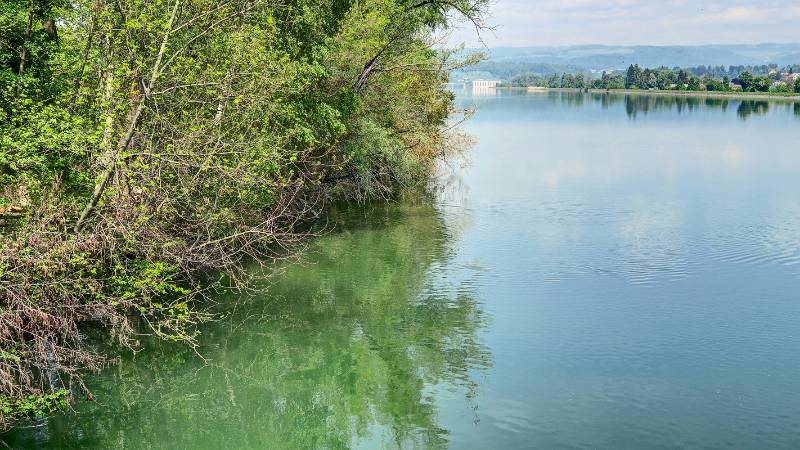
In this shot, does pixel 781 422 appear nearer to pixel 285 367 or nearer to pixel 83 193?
pixel 285 367

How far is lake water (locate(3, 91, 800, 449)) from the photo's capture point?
14.8 m

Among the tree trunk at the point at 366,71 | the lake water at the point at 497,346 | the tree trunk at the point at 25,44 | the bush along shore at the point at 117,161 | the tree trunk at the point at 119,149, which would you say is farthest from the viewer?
the tree trunk at the point at 366,71

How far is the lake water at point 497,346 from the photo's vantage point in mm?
14789

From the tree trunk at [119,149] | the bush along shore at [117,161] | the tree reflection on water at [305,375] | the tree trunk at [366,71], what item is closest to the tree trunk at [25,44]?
the bush along shore at [117,161]

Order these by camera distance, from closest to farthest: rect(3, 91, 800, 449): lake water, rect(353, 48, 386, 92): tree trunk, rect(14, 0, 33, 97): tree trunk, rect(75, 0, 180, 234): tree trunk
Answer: rect(3, 91, 800, 449): lake water
rect(75, 0, 180, 234): tree trunk
rect(14, 0, 33, 97): tree trunk
rect(353, 48, 386, 92): tree trunk

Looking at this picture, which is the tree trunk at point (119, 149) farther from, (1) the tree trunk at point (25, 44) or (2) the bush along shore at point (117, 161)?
(1) the tree trunk at point (25, 44)

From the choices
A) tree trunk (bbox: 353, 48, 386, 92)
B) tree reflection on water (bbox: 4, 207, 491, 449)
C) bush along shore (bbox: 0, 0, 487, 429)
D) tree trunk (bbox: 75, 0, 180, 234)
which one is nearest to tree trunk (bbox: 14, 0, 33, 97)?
bush along shore (bbox: 0, 0, 487, 429)

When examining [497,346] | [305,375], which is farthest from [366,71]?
[305,375]

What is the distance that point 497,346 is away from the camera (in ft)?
62.1

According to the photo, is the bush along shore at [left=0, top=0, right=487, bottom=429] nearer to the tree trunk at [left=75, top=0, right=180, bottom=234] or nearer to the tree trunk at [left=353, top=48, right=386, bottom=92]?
the tree trunk at [left=75, top=0, right=180, bottom=234]

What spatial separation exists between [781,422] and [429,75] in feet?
87.9

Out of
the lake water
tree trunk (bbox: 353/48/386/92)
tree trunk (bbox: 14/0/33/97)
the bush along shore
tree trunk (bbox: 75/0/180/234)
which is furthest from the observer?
tree trunk (bbox: 353/48/386/92)

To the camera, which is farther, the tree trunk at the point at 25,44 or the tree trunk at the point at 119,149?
the tree trunk at the point at 25,44

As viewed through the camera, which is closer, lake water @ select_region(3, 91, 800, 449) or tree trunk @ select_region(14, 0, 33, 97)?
lake water @ select_region(3, 91, 800, 449)
